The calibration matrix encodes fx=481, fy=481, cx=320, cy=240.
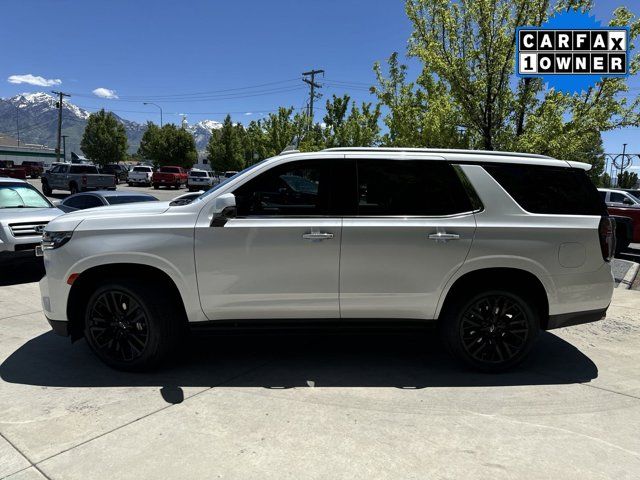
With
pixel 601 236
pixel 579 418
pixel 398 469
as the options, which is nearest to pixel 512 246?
pixel 601 236

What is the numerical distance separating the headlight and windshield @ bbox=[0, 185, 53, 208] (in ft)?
17.3

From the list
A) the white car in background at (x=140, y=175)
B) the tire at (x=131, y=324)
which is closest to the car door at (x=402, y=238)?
the tire at (x=131, y=324)

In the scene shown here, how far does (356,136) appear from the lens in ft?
104

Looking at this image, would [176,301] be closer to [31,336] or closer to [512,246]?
[31,336]

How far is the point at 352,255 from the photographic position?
12.7ft

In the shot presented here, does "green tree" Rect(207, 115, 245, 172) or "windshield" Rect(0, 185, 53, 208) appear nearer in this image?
"windshield" Rect(0, 185, 53, 208)

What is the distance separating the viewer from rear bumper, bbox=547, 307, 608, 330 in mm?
4090

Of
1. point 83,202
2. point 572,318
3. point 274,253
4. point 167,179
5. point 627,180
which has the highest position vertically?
point 627,180

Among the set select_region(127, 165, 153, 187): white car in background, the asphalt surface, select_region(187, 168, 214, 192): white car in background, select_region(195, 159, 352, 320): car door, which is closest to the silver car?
the asphalt surface

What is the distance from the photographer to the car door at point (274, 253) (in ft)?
12.6

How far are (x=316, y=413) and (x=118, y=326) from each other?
183 centimetres

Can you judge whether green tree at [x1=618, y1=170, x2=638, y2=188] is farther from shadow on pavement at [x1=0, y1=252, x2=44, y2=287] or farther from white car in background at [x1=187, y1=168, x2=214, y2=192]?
shadow on pavement at [x1=0, y1=252, x2=44, y2=287]

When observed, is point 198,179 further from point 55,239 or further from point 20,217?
point 55,239

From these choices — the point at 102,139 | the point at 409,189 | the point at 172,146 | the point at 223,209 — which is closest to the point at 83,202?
the point at 223,209
